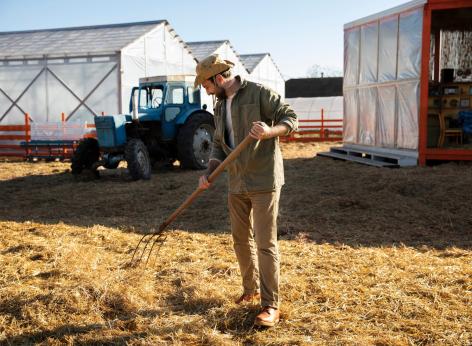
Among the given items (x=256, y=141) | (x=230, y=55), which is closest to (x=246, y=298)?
(x=256, y=141)

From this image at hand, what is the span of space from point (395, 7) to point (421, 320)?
895 cm

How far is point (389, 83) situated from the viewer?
452 inches

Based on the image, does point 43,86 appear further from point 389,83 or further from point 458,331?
point 458,331

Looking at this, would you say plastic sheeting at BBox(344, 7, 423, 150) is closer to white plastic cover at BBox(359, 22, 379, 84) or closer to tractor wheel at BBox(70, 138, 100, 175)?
white plastic cover at BBox(359, 22, 379, 84)

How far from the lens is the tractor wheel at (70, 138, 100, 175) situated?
36.3 feet

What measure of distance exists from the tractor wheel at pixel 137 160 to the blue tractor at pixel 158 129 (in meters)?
0.09

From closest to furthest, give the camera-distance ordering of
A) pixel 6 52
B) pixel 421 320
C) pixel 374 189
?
pixel 421 320 < pixel 374 189 < pixel 6 52

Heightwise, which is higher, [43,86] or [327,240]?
[43,86]

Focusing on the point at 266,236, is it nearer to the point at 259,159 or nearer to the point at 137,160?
the point at 259,159

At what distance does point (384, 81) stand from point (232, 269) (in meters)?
8.21

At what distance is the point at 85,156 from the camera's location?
11.2 meters

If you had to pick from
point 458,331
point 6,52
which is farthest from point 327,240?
point 6,52

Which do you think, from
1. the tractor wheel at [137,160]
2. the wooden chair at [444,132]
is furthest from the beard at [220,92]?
the wooden chair at [444,132]

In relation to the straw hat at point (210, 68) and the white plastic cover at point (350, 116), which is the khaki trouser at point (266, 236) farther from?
the white plastic cover at point (350, 116)
